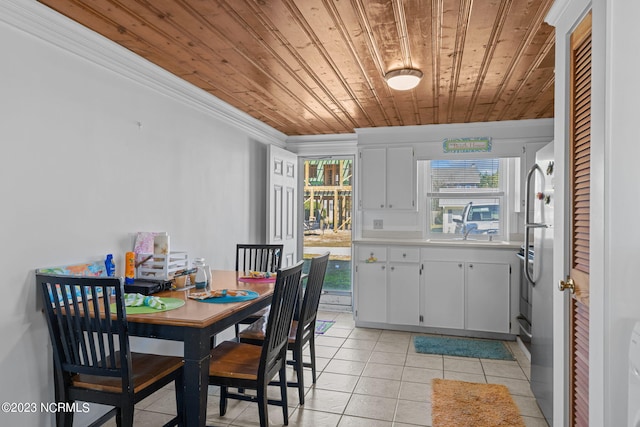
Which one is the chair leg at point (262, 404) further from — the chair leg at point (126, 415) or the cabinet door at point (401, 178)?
the cabinet door at point (401, 178)

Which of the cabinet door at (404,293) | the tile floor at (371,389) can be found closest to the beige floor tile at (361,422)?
the tile floor at (371,389)

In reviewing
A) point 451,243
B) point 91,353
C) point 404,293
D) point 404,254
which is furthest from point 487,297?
point 91,353

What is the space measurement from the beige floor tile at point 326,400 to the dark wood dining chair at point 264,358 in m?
0.32

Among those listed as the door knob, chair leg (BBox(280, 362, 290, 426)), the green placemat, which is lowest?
chair leg (BBox(280, 362, 290, 426))

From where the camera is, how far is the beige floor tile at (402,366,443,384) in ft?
10.5

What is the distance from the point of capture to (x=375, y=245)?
180 inches

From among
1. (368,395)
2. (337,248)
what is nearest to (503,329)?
(368,395)

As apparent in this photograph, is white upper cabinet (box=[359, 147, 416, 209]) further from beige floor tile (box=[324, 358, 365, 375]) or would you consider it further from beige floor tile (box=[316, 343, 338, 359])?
beige floor tile (box=[324, 358, 365, 375])

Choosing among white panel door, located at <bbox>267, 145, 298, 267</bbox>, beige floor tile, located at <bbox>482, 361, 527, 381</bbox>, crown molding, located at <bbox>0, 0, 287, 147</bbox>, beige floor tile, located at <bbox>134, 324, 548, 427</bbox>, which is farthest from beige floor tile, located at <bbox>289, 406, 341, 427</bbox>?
crown molding, located at <bbox>0, 0, 287, 147</bbox>

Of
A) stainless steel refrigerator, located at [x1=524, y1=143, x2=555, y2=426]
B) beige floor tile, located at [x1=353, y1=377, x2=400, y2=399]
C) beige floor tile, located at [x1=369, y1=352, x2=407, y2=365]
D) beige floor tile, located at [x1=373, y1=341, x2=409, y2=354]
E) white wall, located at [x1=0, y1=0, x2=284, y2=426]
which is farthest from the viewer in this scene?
beige floor tile, located at [x1=373, y1=341, x2=409, y2=354]

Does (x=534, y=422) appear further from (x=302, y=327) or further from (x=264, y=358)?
(x=264, y=358)

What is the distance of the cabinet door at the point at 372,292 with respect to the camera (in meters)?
4.55

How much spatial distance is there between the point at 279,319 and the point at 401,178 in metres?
2.94

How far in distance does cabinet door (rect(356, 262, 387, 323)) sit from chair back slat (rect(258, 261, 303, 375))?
2258 mm
